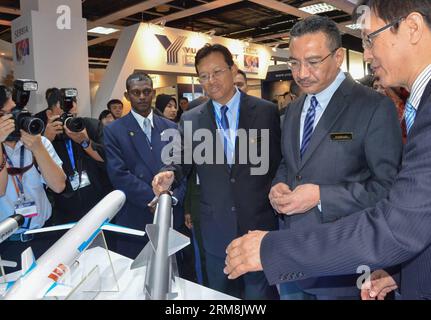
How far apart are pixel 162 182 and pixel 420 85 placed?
48.2 inches

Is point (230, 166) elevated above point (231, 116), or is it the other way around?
point (231, 116)

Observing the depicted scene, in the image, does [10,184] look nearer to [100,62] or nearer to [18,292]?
[18,292]

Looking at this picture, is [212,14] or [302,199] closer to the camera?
[302,199]

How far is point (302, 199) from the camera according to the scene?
5.36 feet

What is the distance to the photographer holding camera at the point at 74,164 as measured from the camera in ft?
9.00

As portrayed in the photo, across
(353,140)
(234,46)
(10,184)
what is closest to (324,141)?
(353,140)

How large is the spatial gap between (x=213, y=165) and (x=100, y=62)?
16.4m

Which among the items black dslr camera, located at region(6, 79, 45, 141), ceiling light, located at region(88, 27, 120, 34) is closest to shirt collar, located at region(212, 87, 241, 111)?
black dslr camera, located at region(6, 79, 45, 141)

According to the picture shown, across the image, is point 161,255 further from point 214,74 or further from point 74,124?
point 74,124

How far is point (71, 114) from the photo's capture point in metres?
2.84

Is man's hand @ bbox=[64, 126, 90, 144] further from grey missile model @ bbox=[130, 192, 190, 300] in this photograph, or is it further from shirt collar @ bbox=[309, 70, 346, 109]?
shirt collar @ bbox=[309, 70, 346, 109]

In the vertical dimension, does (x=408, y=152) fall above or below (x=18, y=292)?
above

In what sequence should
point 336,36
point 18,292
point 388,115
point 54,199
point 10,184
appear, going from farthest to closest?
point 54,199
point 10,184
point 336,36
point 388,115
point 18,292

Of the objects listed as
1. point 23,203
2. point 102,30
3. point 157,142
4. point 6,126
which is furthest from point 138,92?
point 102,30
